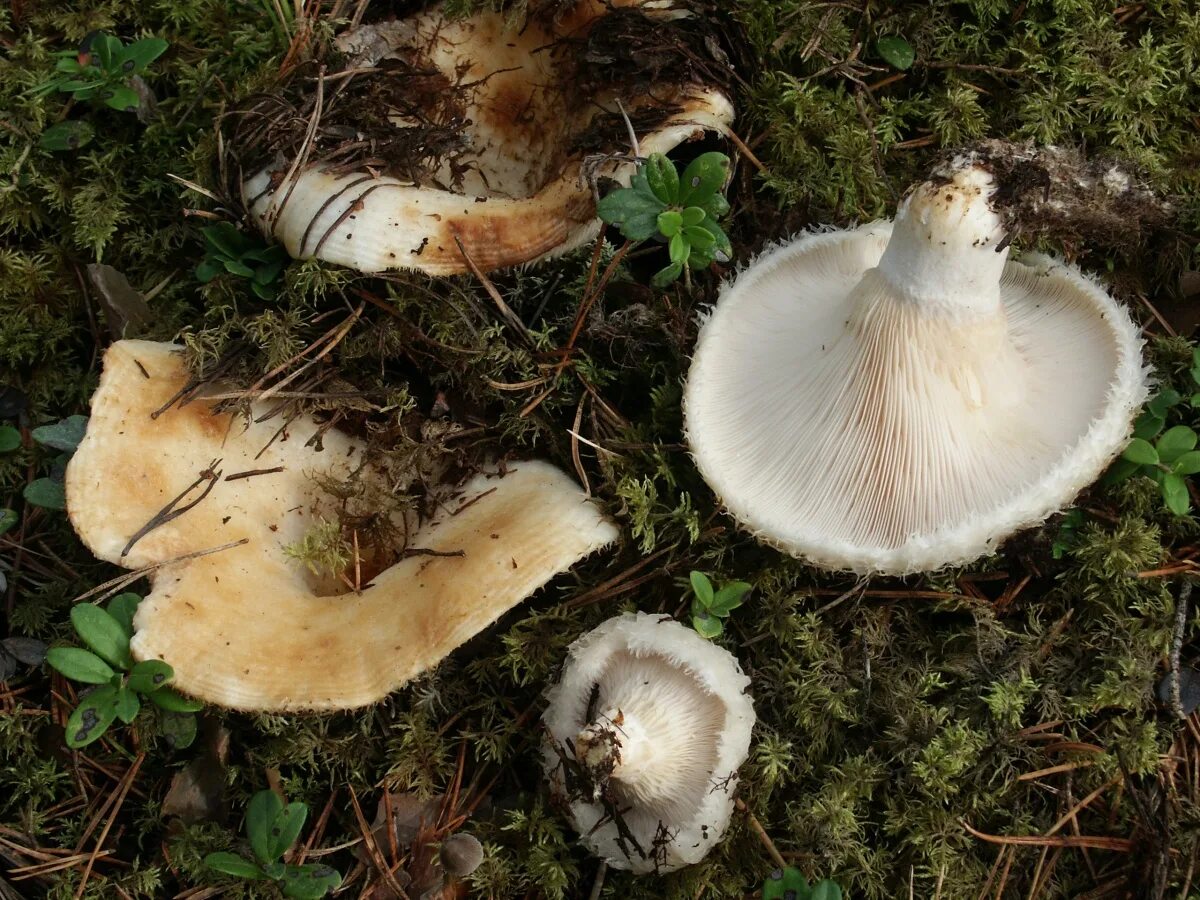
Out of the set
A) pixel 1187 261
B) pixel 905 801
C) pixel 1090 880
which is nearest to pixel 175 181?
pixel 905 801

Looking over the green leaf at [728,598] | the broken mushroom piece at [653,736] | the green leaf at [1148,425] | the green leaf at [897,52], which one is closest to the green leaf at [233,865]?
the broken mushroom piece at [653,736]

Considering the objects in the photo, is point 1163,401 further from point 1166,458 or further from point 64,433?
point 64,433

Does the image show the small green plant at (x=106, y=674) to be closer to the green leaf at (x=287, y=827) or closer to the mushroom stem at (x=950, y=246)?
the green leaf at (x=287, y=827)

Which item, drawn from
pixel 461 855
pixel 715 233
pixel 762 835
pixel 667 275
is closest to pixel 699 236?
pixel 715 233

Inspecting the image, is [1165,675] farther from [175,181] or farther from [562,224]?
[175,181]

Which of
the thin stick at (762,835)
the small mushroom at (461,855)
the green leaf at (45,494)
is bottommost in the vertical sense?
the thin stick at (762,835)

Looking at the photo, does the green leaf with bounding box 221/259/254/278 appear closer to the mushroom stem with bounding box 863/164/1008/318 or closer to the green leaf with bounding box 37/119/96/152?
the green leaf with bounding box 37/119/96/152

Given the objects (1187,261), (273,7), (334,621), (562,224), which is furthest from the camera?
(273,7)

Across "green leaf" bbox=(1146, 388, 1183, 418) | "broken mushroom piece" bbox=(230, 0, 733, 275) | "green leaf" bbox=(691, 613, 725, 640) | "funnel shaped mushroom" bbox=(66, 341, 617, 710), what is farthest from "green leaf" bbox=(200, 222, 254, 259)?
"green leaf" bbox=(1146, 388, 1183, 418)
